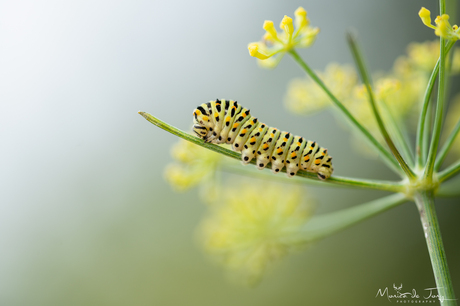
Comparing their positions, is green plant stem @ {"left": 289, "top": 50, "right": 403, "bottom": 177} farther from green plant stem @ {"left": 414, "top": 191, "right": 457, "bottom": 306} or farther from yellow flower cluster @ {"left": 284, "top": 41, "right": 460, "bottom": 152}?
yellow flower cluster @ {"left": 284, "top": 41, "right": 460, "bottom": 152}

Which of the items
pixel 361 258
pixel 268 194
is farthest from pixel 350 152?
pixel 268 194

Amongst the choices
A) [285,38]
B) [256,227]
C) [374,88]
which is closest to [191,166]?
[256,227]

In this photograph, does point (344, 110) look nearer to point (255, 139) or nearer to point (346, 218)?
point (255, 139)

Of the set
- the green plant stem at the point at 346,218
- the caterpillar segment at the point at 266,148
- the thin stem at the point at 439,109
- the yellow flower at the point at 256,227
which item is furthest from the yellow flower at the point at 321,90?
the thin stem at the point at 439,109

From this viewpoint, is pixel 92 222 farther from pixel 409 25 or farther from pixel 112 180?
pixel 409 25

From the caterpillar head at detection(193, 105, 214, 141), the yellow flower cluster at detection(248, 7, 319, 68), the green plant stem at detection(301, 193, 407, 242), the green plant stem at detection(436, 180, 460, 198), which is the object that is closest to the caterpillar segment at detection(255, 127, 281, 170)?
the caterpillar head at detection(193, 105, 214, 141)

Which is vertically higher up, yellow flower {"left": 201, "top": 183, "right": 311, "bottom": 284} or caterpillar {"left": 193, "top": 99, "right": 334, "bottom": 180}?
caterpillar {"left": 193, "top": 99, "right": 334, "bottom": 180}
